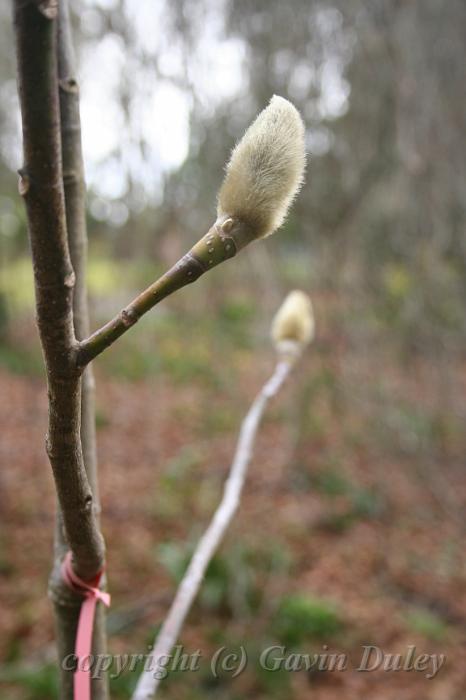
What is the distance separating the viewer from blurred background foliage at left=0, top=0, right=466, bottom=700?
10.5ft

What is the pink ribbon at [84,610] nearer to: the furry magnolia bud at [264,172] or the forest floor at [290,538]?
the furry magnolia bud at [264,172]

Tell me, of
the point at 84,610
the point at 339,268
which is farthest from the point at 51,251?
the point at 339,268

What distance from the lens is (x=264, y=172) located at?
36 centimetres

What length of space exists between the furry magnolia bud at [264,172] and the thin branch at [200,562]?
1.29ft

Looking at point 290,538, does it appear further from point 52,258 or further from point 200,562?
point 52,258

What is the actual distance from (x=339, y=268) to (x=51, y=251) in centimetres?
382

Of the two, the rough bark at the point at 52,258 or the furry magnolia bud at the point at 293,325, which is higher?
the furry magnolia bud at the point at 293,325

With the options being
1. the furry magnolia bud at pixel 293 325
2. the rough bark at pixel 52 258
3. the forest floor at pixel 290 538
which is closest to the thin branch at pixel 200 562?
the furry magnolia bud at pixel 293 325

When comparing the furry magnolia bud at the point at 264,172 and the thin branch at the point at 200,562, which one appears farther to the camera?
the thin branch at the point at 200,562

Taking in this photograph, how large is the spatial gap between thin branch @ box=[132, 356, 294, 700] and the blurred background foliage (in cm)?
226

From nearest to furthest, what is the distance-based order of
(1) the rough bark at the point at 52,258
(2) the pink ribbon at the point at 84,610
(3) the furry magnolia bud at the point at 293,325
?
1. (1) the rough bark at the point at 52,258
2. (2) the pink ribbon at the point at 84,610
3. (3) the furry magnolia bud at the point at 293,325

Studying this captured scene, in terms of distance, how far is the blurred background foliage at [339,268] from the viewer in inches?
125

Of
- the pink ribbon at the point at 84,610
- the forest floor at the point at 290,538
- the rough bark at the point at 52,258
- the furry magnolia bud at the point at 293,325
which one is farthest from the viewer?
the forest floor at the point at 290,538

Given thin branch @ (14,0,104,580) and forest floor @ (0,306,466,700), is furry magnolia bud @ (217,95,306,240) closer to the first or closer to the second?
thin branch @ (14,0,104,580)
